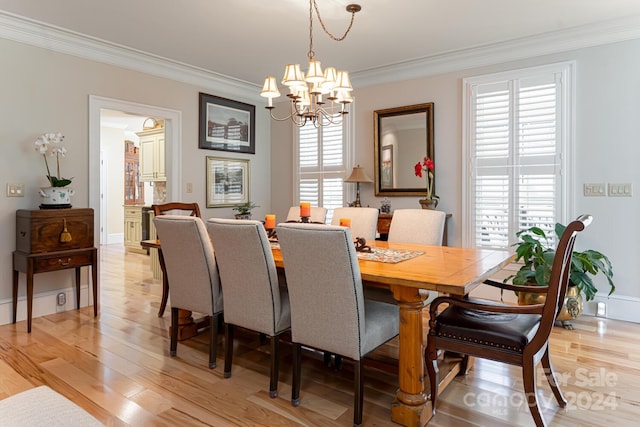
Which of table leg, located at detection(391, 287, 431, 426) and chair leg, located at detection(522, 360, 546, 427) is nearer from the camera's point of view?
chair leg, located at detection(522, 360, 546, 427)

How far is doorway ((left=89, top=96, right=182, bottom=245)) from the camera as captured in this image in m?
3.96

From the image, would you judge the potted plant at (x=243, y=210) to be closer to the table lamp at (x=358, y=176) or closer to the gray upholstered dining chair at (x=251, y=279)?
the table lamp at (x=358, y=176)

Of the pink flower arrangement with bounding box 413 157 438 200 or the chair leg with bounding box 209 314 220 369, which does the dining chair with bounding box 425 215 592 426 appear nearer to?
the chair leg with bounding box 209 314 220 369

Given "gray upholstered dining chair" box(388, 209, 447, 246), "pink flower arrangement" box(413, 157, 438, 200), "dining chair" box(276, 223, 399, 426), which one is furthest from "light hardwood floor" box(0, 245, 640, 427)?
"pink flower arrangement" box(413, 157, 438, 200)

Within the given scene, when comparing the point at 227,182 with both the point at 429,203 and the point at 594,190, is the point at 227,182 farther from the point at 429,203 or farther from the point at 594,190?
the point at 594,190

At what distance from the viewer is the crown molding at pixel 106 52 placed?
3426 millimetres

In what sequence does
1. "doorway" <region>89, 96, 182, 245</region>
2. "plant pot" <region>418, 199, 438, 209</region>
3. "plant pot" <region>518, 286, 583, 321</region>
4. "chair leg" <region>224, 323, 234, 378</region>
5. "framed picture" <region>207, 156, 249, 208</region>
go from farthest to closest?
1. "framed picture" <region>207, 156, 249, 208</region>
2. "plant pot" <region>418, 199, 438, 209</region>
3. "doorway" <region>89, 96, 182, 245</region>
4. "plant pot" <region>518, 286, 583, 321</region>
5. "chair leg" <region>224, 323, 234, 378</region>

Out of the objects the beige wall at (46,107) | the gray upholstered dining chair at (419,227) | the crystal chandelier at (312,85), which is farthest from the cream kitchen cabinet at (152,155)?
the gray upholstered dining chair at (419,227)

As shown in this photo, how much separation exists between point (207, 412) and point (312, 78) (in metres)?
2.02

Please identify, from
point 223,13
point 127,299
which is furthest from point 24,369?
point 223,13

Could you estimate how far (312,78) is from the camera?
2555mm

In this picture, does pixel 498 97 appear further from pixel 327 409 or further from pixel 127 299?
pixel 127 299

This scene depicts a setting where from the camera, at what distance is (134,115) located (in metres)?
4.62

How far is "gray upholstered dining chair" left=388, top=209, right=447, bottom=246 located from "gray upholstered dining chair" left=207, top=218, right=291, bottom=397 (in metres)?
1.30
